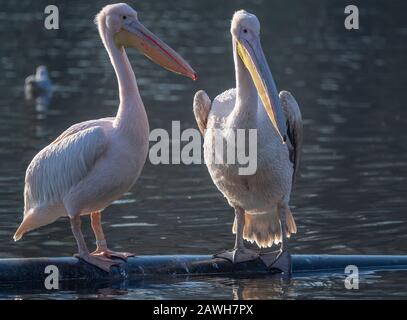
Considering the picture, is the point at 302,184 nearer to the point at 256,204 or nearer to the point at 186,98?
the point at 256,204

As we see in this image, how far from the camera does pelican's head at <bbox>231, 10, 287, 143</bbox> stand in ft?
26.4

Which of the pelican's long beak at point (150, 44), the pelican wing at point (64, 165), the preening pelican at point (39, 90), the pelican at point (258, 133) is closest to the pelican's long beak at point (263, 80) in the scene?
the pelican at point (258, 133)

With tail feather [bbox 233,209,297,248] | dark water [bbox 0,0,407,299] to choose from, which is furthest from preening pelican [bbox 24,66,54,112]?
tail feather [bbox 233,209,297,248]

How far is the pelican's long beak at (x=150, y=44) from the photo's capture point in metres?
8.29

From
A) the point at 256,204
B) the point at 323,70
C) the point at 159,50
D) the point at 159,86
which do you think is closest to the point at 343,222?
the point at 256,204

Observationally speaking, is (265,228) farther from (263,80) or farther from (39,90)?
(39,90)

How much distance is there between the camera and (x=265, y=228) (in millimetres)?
8945

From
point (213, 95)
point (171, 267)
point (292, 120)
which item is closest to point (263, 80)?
point (292, 120)

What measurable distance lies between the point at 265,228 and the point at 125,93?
5.46ft

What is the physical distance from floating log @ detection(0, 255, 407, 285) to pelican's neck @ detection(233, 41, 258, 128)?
102 centimetres

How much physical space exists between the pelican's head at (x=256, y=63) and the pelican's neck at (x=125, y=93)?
2.69 feet

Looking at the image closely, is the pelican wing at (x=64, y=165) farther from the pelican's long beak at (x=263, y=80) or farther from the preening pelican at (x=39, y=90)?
the preening pelican at (x=39, y=90)

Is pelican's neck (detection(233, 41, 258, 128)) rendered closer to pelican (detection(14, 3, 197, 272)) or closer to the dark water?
pelican (detection(14, 3, 197, 272))
